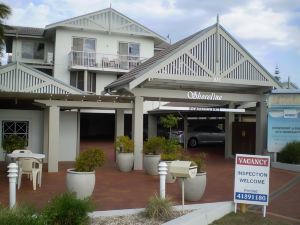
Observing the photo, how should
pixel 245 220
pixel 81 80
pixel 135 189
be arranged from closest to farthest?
pixel 245 220 → pixel 135 189 → pixel 81 80

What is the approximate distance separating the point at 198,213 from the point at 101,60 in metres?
28.7

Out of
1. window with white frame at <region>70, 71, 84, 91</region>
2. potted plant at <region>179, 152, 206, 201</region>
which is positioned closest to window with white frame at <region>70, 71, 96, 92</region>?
window with white frame at <region>70, 71, 84, 91</region>

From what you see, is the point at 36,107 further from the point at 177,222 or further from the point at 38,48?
the point at 38,48

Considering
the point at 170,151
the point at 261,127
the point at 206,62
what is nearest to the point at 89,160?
the point at 170,151

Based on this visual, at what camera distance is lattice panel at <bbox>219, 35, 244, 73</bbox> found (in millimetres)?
17656

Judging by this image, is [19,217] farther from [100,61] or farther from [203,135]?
[100,61]

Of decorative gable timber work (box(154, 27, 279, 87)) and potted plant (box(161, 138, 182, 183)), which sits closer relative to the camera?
potted plant (box(161, 138, 182, 183))

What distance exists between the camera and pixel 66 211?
711cm

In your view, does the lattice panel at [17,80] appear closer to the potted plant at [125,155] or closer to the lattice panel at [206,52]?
the potted plant at [125,155]

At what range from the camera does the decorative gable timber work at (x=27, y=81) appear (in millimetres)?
20016

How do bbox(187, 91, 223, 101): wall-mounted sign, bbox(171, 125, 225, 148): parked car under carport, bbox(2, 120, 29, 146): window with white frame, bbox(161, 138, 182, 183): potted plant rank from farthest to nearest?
bbox(171, 125, 225, 148): parked car under carport → bbox(2, 120, 29, 146): window with white frame → bbox(187, 91, 223, 101): wall-mounted sign → bbox(161, 138, 182, 183): potted plant

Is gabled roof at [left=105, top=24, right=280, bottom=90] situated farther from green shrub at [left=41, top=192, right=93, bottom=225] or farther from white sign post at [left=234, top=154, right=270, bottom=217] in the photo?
green shrub at [left=41, top=192, right=93, bottom=225]

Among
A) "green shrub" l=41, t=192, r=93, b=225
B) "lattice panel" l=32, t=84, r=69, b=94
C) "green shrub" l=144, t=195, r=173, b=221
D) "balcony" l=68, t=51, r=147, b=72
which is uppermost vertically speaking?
"balcony" l=68, t=51, r=147, b=72

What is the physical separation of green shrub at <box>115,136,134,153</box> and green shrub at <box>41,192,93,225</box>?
933 centimetres
